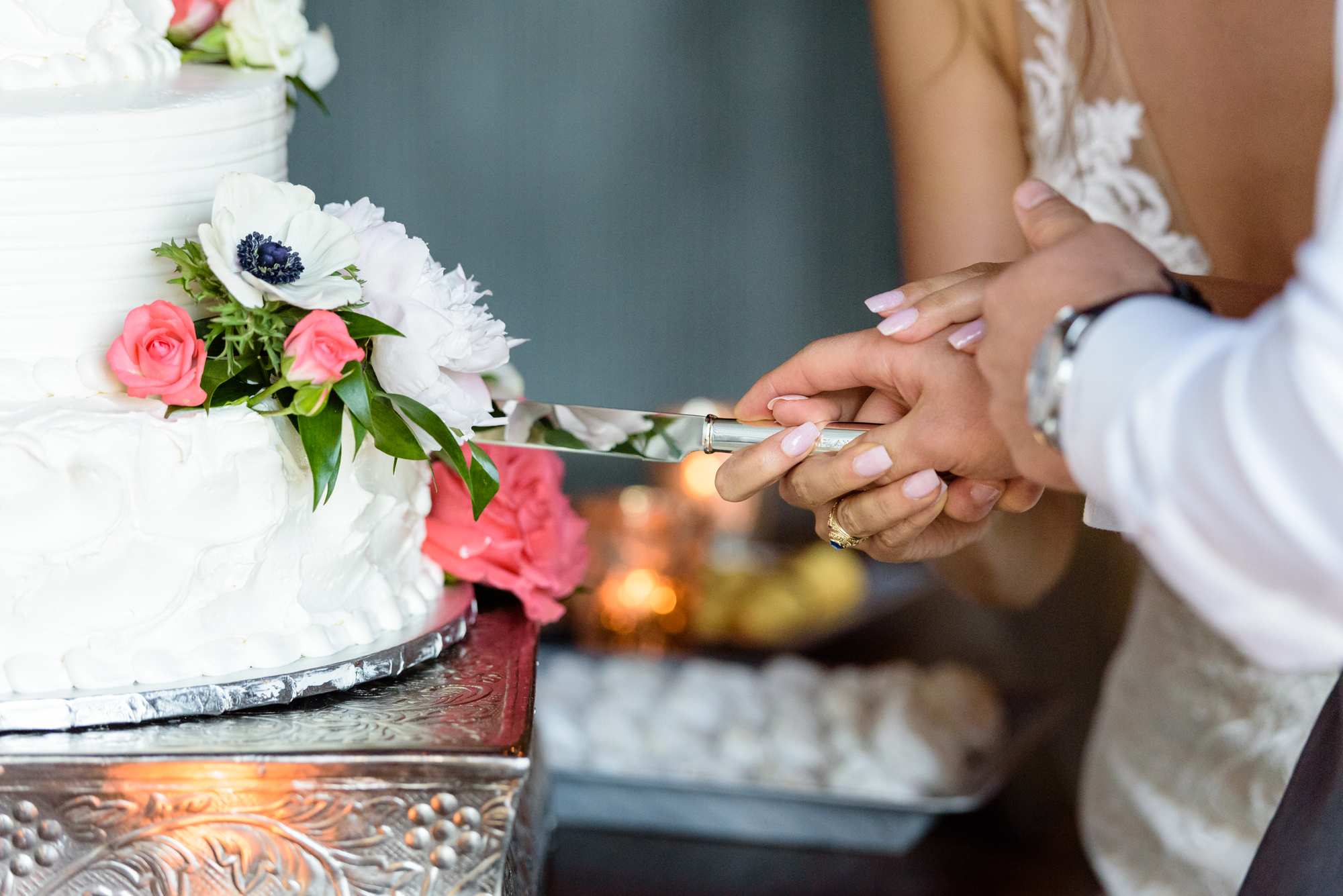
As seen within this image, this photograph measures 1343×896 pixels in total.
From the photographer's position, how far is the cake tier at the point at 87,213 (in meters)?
0.68

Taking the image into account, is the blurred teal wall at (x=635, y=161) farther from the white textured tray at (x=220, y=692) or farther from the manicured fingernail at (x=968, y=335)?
the white textured tray at (x=220, y=692)

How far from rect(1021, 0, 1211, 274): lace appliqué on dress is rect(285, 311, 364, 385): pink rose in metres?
0.74

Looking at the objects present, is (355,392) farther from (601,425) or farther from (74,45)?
(74,45)

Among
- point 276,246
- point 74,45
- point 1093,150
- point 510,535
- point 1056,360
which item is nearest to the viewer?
point 1056,360

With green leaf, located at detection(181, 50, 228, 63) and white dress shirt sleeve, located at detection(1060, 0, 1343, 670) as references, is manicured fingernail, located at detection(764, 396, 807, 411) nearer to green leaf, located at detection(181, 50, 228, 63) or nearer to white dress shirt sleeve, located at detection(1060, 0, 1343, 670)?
white dress shirt sleeve, located at detection(1060, 0, 1343, 670)

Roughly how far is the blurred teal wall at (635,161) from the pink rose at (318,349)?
1.71 meters

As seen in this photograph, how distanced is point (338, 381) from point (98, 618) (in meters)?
0.20

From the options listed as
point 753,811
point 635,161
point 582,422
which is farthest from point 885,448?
point 635,161

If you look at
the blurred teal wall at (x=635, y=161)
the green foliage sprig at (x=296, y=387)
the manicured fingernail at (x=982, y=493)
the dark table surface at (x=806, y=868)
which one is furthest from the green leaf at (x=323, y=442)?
the blurred teal wall at (x=635, y=161)

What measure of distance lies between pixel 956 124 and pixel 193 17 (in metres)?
0.72

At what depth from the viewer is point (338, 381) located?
0.70m

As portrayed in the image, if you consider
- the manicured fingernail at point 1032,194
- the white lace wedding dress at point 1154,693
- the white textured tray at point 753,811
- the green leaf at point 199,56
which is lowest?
the white textured tray at point 753,811

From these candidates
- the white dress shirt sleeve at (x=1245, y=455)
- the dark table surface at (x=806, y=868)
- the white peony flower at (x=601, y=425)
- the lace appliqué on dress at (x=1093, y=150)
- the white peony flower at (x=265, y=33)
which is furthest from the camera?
the dark table surface at (x=806, y=868)

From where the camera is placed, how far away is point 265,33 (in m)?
0.92
